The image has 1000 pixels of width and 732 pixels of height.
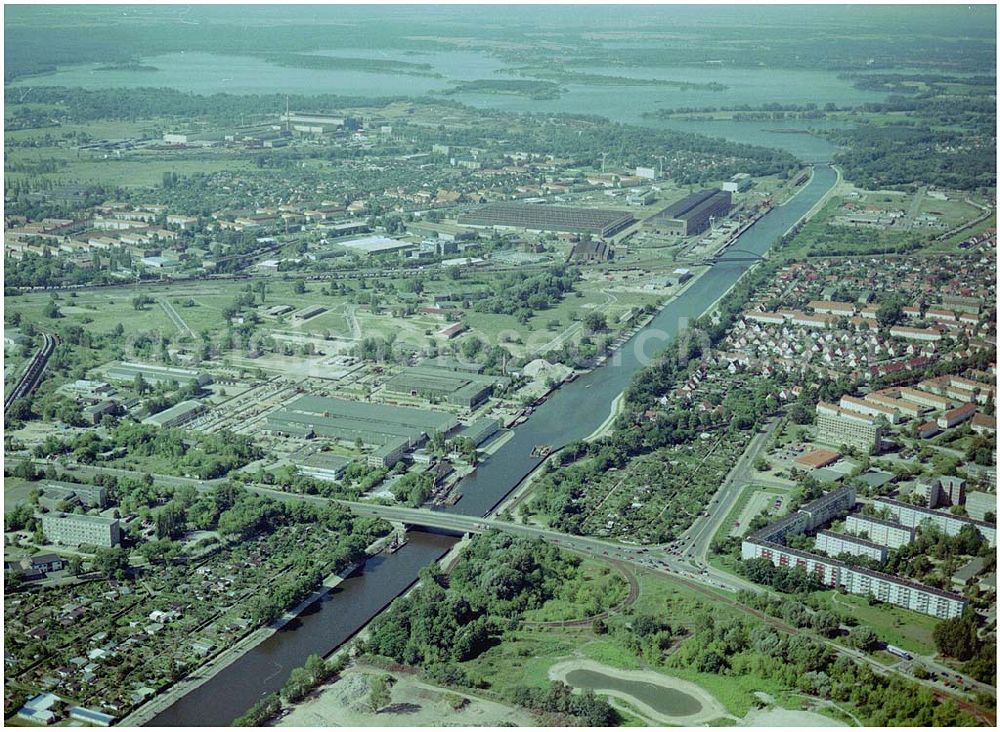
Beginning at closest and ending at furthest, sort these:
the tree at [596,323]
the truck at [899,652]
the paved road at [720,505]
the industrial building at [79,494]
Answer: the truck at [899,652] < the paved road at [720,505] < the industrial building at [79,494] < the tree at [596,323]

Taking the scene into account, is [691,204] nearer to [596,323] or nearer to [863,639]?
[596,323]

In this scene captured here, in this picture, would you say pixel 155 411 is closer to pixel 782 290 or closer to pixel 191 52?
pixel 782 290

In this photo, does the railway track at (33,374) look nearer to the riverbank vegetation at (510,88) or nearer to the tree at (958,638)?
the tree at (958,638)

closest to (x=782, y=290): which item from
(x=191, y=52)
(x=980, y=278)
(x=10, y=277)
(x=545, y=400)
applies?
(x=980, y=278)

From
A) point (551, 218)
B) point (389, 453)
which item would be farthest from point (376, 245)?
point (389, 453)

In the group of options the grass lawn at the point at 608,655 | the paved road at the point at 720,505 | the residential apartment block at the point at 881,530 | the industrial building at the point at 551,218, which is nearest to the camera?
the grass lawn at the point at 608,655

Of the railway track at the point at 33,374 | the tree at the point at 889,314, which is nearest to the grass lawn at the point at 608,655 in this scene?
the railway track at the point at 33,374

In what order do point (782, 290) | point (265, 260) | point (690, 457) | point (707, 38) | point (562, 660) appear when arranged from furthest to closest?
1. point (707, 38)
2. point (265, 260)
3. point (782, 290)
4. point (690, 457)
5. point (562, 660)
